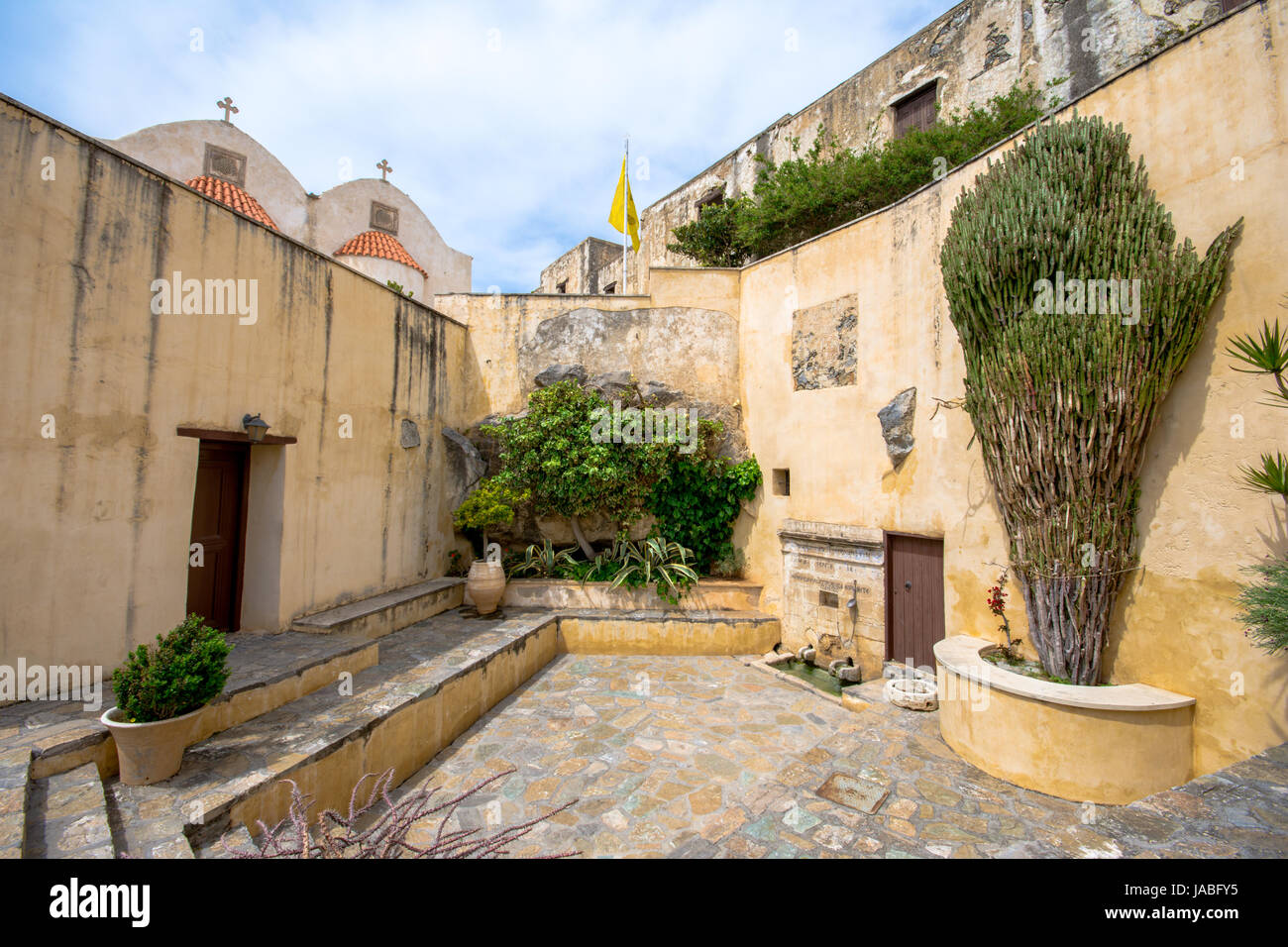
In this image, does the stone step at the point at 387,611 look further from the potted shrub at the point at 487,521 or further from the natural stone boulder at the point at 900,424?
the natural stone boulder at the point at 900,424

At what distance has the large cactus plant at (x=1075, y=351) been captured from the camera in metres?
4.52

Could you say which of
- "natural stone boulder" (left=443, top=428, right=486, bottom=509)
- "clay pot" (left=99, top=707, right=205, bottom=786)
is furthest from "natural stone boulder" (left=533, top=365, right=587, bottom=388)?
"clay pot" (left=99, top=707, right=205, bottom=786)

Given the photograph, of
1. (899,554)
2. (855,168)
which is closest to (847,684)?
(899,554)

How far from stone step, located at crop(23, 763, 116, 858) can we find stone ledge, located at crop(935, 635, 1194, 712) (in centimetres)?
592

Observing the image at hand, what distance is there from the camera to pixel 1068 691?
14.4 ft

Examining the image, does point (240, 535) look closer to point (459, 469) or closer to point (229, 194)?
point (459, 469)

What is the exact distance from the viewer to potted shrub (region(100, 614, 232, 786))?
3377 millimetres

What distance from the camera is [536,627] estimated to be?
7.71 meters

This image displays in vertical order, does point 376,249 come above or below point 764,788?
above

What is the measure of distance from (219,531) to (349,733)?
3206mm

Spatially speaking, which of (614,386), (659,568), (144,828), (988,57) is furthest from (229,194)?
(988,57)
